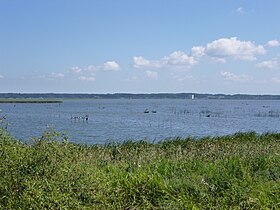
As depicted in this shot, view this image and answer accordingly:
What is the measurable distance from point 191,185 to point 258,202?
1.04 metres

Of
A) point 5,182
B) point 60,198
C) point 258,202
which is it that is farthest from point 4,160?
point 258,202

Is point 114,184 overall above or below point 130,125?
A: above

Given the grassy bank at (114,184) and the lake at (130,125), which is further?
the lake at (130,125)

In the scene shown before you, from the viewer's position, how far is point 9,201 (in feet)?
16.3

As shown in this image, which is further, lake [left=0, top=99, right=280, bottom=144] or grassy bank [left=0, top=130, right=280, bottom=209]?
lake [left=0, top=99, right=280, bottom=144]

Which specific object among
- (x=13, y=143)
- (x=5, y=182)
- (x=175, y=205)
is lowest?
(x=175, y=205)

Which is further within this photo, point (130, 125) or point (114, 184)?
point (130, 125)

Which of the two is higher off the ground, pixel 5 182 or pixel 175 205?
pixel 5 182

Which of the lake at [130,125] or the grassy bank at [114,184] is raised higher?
the grassy bank at [114,184]

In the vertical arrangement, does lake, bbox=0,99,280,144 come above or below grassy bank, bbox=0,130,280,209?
below

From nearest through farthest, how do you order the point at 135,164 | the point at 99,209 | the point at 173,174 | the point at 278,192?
the point at 99,209, the point at 278,192, the point at 173,174, the point at 135,164

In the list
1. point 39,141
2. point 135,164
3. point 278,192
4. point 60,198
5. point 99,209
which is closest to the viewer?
point 60,198

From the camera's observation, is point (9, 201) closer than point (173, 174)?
Yes

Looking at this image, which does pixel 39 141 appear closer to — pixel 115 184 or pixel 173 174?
pixel 115 184
